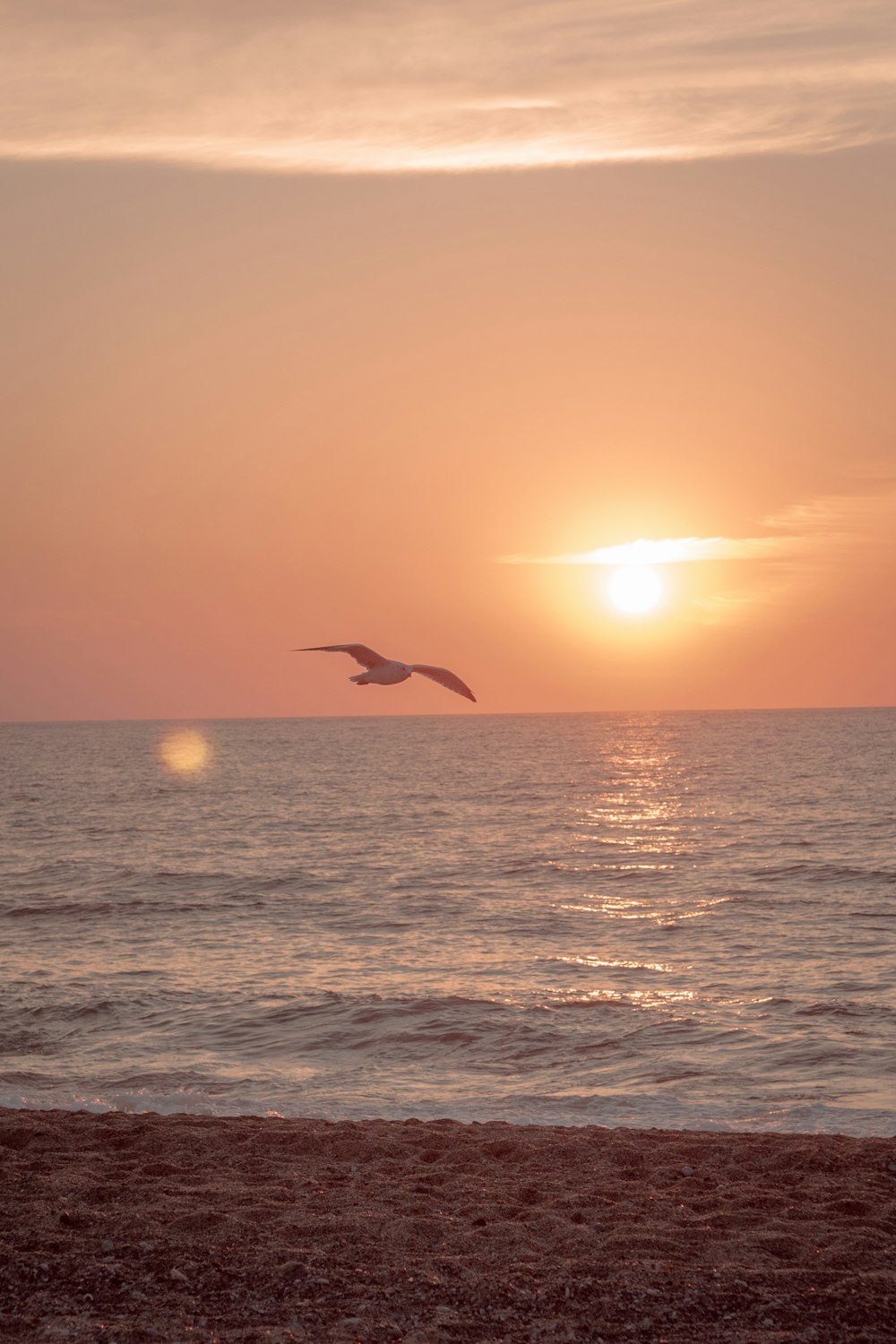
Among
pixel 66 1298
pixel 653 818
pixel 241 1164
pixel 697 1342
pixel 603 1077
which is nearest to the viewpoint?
pixel 697 1342

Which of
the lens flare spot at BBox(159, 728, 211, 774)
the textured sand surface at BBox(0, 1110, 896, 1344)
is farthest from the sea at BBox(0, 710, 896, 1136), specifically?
the lens flare spot at BBox(159, 728, 211, 774)

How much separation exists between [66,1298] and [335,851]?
33974mm

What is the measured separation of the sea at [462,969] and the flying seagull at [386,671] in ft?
15.4

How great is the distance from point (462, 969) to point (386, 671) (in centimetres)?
860

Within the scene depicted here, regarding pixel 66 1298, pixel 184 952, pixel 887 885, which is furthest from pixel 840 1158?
pixel 887 885

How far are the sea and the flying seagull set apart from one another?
471 centimetres

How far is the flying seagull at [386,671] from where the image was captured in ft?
45.0

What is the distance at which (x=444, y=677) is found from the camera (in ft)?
47.5

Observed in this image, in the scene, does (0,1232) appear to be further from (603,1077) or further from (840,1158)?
(603,1077)

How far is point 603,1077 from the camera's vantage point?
14750 mm

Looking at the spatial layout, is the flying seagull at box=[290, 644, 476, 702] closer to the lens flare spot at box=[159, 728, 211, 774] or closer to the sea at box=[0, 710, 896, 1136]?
the sea at box=[0, 710, 896, 1136]

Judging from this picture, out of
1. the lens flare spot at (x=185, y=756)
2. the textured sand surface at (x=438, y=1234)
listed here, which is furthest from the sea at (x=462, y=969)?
the lens flare spot at (x=185, y=756)

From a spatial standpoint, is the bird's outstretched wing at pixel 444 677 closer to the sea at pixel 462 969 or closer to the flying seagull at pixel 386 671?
the flying seagull at pixel 386 671

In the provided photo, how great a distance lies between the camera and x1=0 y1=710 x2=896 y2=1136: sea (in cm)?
1422
